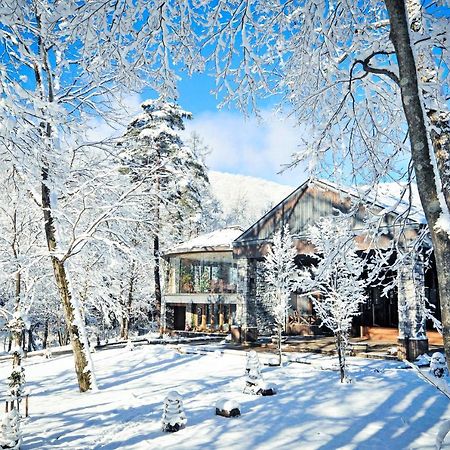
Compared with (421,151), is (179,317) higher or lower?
lower

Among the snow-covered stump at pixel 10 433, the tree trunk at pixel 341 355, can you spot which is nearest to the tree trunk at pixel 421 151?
the snow-covered stump at pixel 10 433

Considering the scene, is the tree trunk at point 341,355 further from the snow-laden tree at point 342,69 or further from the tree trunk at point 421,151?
the tree trunk at point 421,151

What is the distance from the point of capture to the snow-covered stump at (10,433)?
7.05 m

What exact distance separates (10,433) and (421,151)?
296 inches

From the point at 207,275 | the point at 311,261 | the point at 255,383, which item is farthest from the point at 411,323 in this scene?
the point at 207,275

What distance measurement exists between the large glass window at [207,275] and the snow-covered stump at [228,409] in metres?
18.1

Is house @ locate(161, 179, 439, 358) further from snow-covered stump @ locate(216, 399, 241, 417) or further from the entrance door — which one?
snow-covered stump @ locate(216, 399, 241, 417)

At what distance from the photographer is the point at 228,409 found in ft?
29.8

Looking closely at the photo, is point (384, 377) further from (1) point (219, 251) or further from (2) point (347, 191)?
(1) point (219, 251)

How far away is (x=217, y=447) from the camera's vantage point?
7402 mm

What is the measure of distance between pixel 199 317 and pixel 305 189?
13.2m

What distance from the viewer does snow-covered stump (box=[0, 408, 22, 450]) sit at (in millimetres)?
7047

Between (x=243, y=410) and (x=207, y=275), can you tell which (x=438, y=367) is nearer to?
(x=243, y=410)

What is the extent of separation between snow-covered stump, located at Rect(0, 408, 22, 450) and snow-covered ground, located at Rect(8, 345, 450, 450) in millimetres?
469
